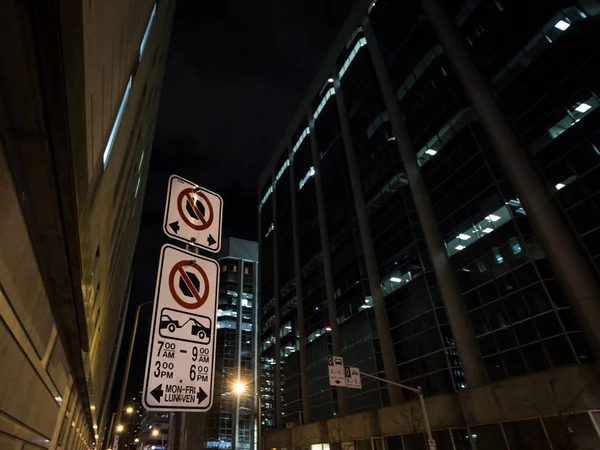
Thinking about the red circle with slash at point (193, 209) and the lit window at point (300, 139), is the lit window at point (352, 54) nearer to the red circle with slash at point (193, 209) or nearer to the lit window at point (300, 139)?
the lit window at point (300, 139)

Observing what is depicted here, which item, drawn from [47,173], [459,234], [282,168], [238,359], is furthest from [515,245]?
[238,359]

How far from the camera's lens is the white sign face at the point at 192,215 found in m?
4.90

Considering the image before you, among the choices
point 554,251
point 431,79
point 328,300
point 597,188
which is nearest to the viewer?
point 597,188

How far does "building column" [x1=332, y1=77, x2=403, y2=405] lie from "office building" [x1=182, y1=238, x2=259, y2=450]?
43005 millimetres

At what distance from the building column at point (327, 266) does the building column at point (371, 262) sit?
6.86 meters

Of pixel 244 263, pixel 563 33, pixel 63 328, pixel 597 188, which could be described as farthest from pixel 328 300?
pixel 244 263

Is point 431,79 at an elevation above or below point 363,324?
above

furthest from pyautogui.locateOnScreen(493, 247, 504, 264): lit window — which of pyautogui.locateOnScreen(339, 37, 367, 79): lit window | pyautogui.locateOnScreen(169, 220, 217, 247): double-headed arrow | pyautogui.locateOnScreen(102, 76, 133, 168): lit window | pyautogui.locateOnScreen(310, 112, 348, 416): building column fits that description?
pyautogui.locateOnScreen(339, 37, 367, 79): lit window

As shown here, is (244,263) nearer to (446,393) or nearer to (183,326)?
(446,393)

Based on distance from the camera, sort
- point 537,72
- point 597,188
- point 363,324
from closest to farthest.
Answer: point 597,188, point 537,72, point 363,324

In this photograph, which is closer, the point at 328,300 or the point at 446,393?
the point at 446,393

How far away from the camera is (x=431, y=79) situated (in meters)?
31.9

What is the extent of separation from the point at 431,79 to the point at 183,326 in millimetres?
33565

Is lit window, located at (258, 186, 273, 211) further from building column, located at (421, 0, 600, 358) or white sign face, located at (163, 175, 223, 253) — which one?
white sign face, located at (163, 175, 223, 253)
